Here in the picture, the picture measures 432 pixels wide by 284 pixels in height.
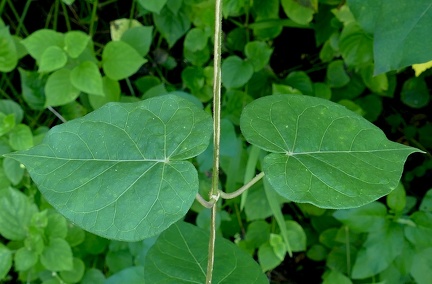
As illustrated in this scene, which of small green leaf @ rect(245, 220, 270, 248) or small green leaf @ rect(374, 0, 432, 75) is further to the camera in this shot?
small green leaf @ rect(245, 220, 270, 248)

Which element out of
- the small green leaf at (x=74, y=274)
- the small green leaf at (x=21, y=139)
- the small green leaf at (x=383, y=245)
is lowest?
the small green leaf at (x=74, y=274)

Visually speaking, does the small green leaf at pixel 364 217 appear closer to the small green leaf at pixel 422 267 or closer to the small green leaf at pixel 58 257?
the small green leaf at pixel 422 267

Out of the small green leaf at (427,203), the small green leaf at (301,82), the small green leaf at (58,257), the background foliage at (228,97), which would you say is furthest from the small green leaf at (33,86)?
the small green leaf at (427,203)

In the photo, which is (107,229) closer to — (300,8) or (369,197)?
(369,197)

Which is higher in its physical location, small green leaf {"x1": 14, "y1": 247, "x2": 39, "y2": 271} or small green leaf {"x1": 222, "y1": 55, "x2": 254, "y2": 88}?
small green leaf {"x1": 222, "y1": 55, "x2": 254, "y2": 88}

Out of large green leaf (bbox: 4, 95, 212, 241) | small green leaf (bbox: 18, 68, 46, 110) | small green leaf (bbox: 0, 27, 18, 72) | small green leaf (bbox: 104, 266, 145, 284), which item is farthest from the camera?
small green leaf (bbox: 18, 68, 46, 110)

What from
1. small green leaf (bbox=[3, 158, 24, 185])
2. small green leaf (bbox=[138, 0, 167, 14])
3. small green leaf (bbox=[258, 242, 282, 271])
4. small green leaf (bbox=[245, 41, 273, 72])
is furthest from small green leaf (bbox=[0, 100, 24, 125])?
small green leaf (bbox=[258, 242, 282, 271])

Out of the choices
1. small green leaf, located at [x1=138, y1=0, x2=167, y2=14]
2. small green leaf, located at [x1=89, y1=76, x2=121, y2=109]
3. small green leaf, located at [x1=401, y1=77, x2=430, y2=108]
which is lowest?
small green leaf, located at [x1=401, y1=77, x2=430, y2=108]

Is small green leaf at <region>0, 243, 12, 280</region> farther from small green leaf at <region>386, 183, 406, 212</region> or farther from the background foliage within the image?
small green leaf at <region>386, 183, 406, 212</region>

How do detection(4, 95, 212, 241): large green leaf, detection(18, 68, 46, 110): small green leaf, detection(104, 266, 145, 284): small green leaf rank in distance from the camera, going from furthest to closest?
detection(18, 68, 46, 110): small green leaf < detection(104, 266, 145, 284): small green leaf < detection(4, 95, 212, 241): large green leaf
